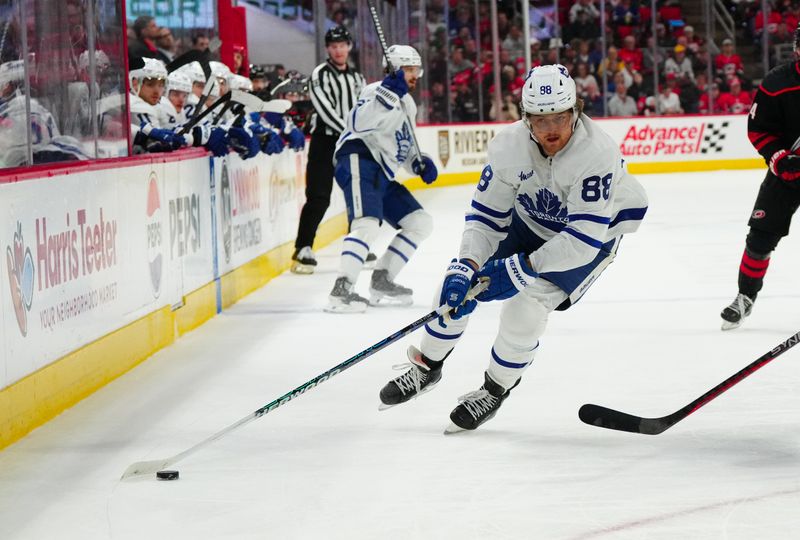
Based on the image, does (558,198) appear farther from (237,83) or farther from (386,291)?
(237,83)

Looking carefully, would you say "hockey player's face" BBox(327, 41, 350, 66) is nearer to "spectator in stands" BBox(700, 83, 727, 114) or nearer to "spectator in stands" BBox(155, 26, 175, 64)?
"spectator in stands" BBox(155, 26, 175, 64)

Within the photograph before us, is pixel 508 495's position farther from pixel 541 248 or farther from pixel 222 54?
pixel 222 54

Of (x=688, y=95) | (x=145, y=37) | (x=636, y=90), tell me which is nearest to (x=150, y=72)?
(x=145, y=37)

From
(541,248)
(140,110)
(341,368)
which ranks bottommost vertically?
(341,368)

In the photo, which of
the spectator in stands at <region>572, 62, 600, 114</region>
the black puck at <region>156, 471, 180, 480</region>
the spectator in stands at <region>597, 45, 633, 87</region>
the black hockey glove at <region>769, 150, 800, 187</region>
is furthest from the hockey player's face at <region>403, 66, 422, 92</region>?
the spectator in stands at <region>597, 45, 633, 87</region>

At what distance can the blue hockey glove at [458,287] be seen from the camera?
3.42 m

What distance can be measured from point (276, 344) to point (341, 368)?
6.16ft

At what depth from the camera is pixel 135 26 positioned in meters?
7.87

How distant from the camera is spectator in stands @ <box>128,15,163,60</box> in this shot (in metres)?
7.72

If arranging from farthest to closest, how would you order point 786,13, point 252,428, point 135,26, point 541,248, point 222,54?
point 786,13 < point 222,54 < point 135,26 < point 252,428 < point 541,248

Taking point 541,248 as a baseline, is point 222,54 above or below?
above

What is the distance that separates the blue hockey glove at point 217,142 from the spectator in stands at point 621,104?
37.6 ft

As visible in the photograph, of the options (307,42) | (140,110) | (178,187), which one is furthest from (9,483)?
(307,42)

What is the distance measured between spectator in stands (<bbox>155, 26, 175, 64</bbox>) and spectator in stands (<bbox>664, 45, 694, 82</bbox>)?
10366mm
